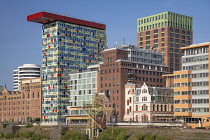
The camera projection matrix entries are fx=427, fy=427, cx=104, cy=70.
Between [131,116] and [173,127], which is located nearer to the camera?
[173,127]

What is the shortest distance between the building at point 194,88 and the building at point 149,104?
12.3 meters

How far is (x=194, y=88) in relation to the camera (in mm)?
163875

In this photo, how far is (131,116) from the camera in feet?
622

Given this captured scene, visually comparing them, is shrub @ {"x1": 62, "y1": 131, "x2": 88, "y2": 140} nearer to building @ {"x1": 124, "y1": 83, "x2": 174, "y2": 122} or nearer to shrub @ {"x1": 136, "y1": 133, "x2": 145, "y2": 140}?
shrub @ {"x1": 136, "y1": 133, "x2": 145, "y2": 140}

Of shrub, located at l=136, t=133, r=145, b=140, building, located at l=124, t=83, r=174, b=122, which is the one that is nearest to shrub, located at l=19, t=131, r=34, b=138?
building, located at l=124, t=83, r=174, b=122

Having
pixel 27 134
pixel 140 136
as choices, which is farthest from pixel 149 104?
pixel 27 134

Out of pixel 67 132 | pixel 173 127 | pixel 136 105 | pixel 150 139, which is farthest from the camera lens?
pixel 136 105

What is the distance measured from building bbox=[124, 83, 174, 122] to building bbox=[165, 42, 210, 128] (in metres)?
12.3

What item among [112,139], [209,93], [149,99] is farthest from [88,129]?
[209,93]

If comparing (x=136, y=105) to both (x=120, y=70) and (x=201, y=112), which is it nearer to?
(x=120, y=70)

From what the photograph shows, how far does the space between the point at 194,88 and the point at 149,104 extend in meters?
23.4

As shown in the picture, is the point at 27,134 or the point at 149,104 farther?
the point at 27,134

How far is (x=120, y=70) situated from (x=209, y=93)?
167 ft

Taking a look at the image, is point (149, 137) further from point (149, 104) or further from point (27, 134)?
point (27, 134)
